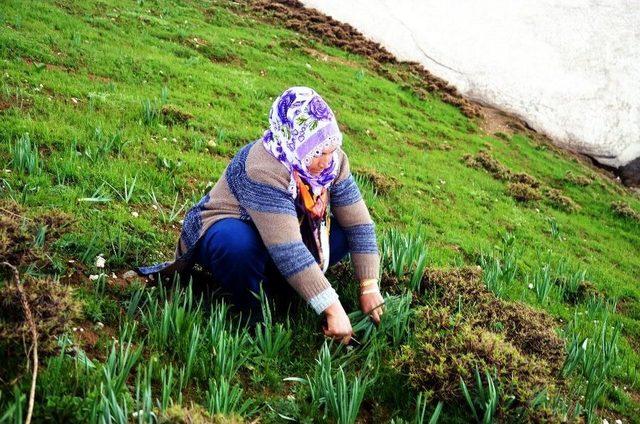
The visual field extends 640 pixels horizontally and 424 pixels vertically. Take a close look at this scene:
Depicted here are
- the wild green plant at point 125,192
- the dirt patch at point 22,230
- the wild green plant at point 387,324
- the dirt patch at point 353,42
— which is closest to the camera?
the dirt patch at point 22,230

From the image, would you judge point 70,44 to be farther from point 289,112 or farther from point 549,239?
point 549,239

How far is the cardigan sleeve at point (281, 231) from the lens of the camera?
327 cm

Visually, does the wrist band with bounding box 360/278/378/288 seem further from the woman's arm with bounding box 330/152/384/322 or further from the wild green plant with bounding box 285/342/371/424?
the wild green plant with bounding box 285/342/371/424

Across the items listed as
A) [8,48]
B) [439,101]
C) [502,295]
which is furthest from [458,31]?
[502,295]

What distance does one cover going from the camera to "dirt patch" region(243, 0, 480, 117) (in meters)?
17.2

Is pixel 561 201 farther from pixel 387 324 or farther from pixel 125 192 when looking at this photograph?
pixel 125 192

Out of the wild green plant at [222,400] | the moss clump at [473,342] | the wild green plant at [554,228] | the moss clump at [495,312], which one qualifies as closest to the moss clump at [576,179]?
the wild green plant at [554,228]

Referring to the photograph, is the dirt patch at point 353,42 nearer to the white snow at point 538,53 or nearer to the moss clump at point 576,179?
the white snow at point 538,53

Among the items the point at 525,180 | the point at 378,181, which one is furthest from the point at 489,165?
the point at 378,181

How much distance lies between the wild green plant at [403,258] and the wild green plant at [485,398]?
1.32 metres

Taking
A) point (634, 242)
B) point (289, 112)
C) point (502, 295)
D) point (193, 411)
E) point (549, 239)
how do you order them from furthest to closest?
point (634, 242) → point (549, 239) → point (502, 295) → point (289, 112) → point (193, 411)

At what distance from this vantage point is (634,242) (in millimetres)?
10914

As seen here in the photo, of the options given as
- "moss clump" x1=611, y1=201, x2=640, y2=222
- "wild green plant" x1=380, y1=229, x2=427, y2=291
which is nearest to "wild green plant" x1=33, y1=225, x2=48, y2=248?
"wild green plant" x1=380, y1=229, x2=427, y2=291

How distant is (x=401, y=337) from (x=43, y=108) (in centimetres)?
540
